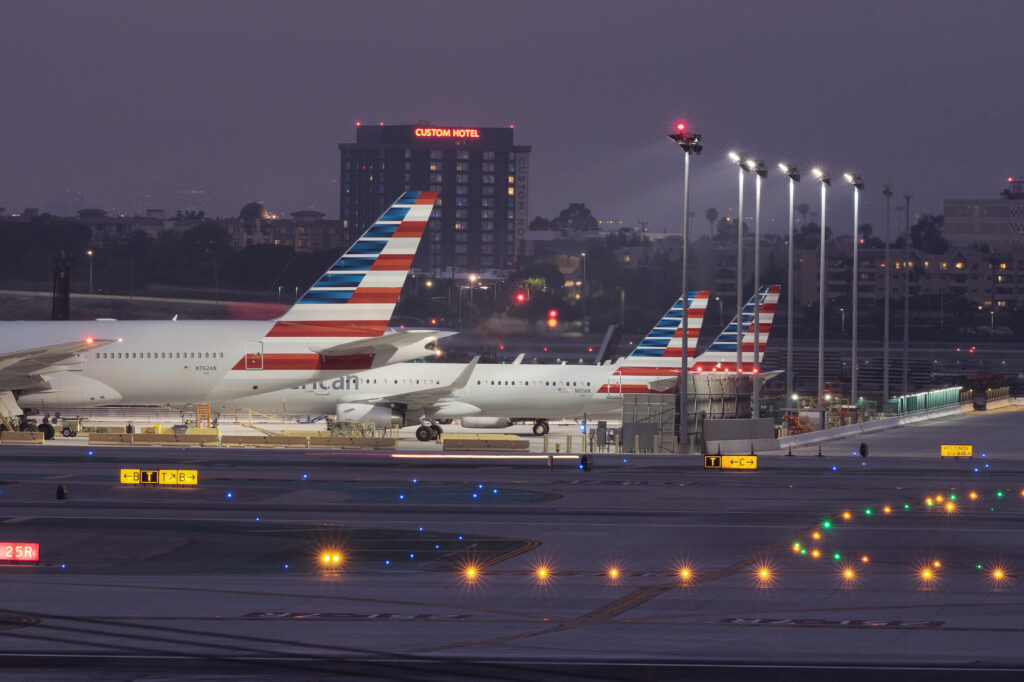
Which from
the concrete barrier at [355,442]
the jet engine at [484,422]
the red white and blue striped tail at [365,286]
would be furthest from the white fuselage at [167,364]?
the jet engine at [484,422]

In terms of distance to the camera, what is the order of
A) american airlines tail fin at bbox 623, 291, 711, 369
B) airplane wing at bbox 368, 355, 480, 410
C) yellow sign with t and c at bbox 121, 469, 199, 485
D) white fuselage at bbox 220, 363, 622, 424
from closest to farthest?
yellow sign with t and c at bbox 121, 469, 199, 485
airplane wing at bbox 368, 355, 480, 410
white fuselage at bbox 220, 363, 622, 424
american airlines tail fin at bbox 623, 291, 711, 369

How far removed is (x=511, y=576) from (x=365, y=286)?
117ft

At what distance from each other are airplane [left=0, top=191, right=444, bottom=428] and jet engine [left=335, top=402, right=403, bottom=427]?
6.44 m

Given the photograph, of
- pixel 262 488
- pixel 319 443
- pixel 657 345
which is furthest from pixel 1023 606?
pixel 657 345

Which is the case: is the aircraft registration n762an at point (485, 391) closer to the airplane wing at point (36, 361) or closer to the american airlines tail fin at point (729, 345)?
the american airlines tail fin at point (729, 345)

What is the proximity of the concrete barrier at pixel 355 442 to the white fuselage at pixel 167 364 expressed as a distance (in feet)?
11.1

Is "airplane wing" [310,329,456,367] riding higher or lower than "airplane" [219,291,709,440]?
higher

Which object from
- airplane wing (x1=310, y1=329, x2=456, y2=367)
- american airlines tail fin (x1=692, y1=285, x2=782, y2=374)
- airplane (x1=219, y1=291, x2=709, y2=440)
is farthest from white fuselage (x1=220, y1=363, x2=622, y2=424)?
american airlines tail fin (x1=692, y1=285, x2=782, y2=374)

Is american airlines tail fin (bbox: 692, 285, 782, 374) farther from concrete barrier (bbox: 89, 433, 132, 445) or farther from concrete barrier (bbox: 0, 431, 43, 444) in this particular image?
concrete barrier (bbox: 0, 431, 43, 444)

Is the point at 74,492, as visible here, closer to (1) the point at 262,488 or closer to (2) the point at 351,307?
(1) the point at 262,488

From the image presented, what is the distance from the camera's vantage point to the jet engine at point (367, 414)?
6500cm

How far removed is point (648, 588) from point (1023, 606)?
20.3 ft

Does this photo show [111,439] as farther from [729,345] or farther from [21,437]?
[729,345]

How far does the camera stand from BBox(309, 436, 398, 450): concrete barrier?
184ft
